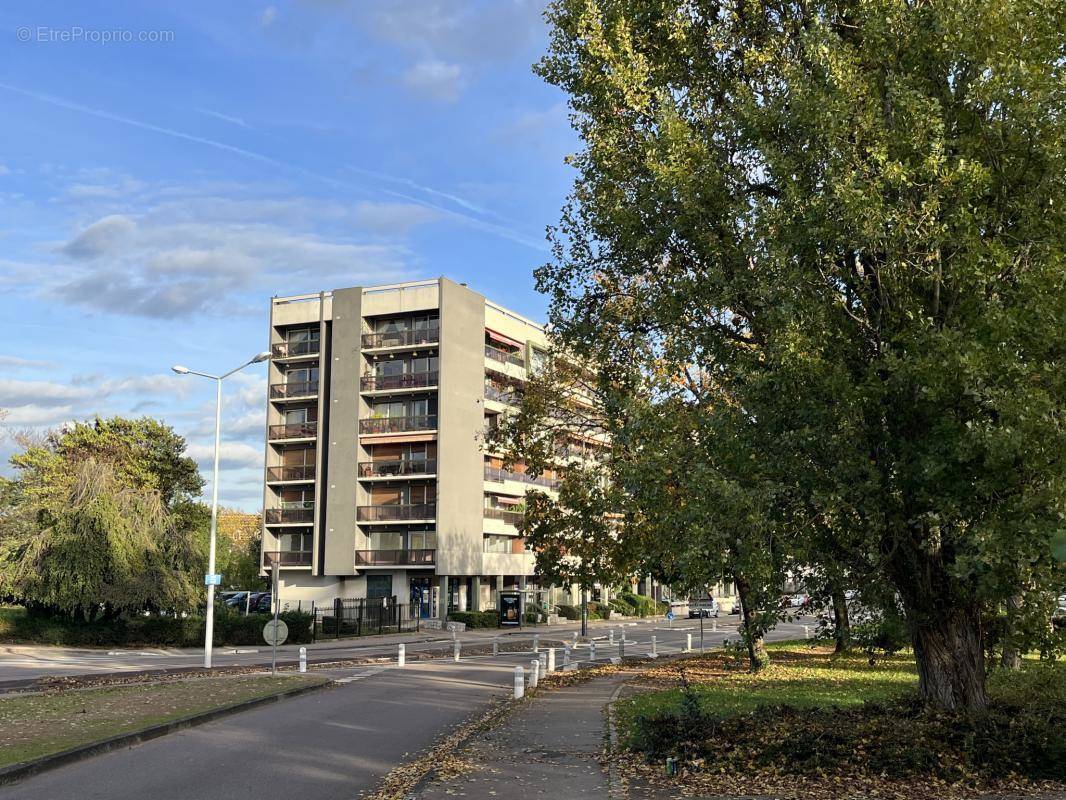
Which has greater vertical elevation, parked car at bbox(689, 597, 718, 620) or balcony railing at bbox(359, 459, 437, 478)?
balcony railing at bbox(359, 459, 437, 478)

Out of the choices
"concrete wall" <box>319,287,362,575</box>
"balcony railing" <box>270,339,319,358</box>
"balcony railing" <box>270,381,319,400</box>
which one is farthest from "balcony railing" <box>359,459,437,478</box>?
"balcony railing" <box>270,339,319,358</box>

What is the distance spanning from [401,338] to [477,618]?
17.8 m

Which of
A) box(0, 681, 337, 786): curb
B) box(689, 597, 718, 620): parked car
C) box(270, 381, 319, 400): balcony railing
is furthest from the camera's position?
box(689, 597, 718, 620): parked car

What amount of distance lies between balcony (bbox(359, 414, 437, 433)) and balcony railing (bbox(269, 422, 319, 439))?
12.3 feet

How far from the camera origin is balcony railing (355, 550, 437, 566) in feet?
182

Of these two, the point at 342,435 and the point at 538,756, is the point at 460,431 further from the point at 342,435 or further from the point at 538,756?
the point at 538,756

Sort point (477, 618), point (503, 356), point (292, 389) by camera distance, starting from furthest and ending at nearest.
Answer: point (503, 356) → point (292, 389) → point (477, 618)

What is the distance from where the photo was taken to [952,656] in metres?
11.5

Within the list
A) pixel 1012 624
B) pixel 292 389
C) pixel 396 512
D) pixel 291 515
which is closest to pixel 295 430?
pixel 292 389

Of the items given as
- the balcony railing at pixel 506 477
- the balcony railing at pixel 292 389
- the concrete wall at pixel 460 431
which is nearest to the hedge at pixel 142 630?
the concrete wall at pixel 460 431

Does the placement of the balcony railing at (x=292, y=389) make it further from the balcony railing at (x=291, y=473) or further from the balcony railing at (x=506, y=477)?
the balcony railing at (x=506, y=477)

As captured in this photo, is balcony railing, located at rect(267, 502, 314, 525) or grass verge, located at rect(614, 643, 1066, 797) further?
balcony railing, located at rect(267, 502, 314, 525)

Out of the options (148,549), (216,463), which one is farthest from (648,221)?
(148,549)

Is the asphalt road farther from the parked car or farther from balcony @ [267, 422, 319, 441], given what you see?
the parked car
